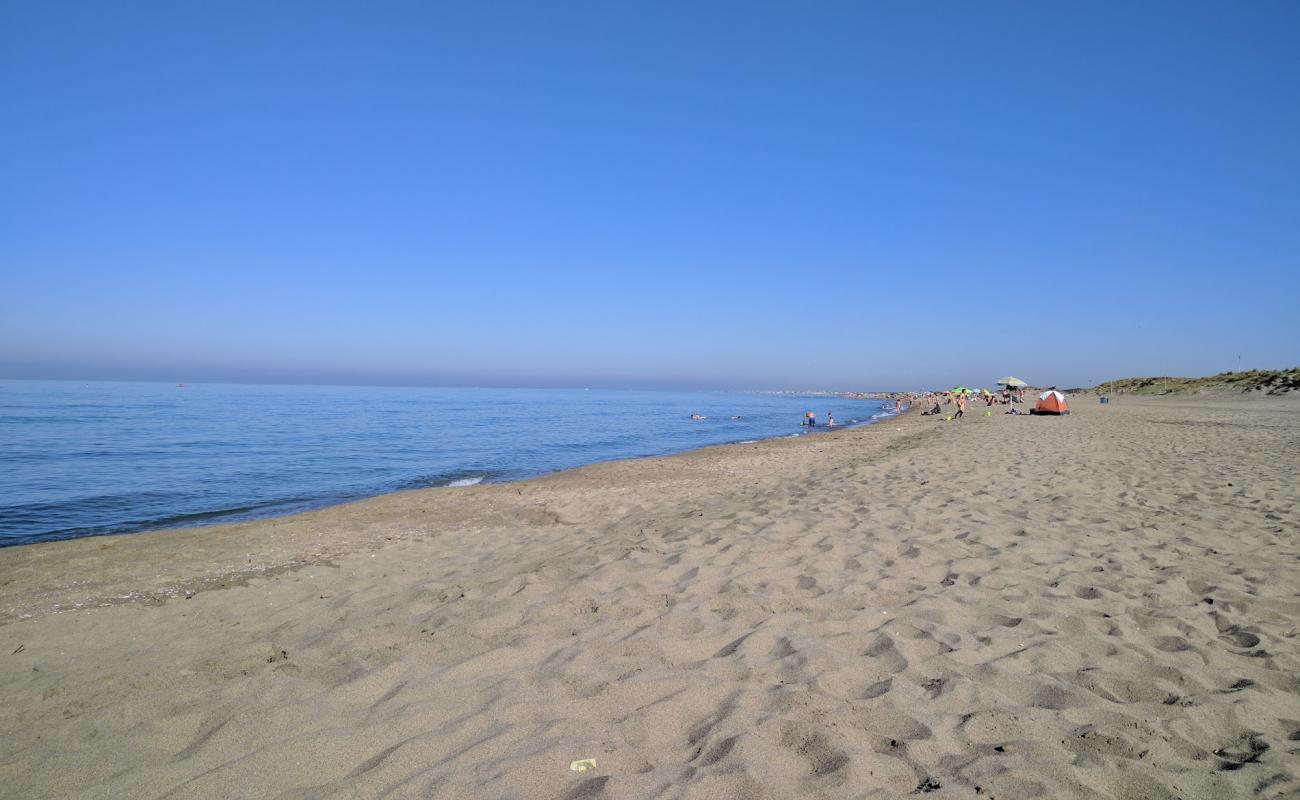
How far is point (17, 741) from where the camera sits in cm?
305

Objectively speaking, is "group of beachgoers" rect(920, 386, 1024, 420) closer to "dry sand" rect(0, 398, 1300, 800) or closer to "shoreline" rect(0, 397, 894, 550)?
"dry sand" rect(0, 398, 1300, 800)

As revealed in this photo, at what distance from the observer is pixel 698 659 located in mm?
3346

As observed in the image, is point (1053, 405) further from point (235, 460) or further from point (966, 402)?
point (235, 460)

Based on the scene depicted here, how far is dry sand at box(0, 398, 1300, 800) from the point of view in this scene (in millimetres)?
2400

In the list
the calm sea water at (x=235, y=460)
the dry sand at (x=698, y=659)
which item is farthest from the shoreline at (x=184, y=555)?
the calm sea water at (x=235, y=460)

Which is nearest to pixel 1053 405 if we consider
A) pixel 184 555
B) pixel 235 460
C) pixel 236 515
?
pixel 236 515

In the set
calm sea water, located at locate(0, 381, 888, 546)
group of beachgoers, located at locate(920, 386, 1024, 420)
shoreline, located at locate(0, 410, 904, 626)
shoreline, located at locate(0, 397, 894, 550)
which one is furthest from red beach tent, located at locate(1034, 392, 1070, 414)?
shoreline, located at locate(0, 410, 904, 626)

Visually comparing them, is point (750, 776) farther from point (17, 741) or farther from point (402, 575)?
point (402, 575)

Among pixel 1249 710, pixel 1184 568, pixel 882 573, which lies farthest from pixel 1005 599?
pixel 1184 568

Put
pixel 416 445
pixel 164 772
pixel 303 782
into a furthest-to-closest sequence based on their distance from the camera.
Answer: pixel 416 445
pixel 164 772
pixel 303 782

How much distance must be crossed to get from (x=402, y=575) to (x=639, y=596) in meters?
2.69

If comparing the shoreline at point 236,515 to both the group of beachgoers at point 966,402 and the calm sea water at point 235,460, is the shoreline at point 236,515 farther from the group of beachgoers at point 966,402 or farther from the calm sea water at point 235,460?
the group of beachgoers at point 966,402

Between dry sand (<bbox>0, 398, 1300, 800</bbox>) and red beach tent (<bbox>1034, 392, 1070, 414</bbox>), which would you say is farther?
red beach tent (<bbox>1034, 392, 1070, 414</bbox>)

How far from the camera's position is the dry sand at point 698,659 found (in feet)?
7.88
